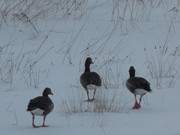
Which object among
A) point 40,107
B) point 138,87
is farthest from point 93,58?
point 40,107

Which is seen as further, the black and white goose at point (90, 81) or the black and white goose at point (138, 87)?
the black and white goose at point (90, 81)

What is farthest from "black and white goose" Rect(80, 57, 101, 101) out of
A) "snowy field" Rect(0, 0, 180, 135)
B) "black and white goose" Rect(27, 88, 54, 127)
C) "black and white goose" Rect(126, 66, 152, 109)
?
"black and white goose" Rect(27, 88, 54, 127)

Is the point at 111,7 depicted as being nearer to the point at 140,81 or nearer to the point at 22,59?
the point at 22,59

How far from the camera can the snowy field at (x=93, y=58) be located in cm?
891

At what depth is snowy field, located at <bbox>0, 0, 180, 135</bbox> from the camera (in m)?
8.91

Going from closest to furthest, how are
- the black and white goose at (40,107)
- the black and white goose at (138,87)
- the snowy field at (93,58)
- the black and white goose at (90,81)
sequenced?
the black and white goose at (40,107), the snowy field at (93,58), the black and white goose at (138,87), the black and white goose at (90,81)

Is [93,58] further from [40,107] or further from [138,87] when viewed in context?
[40,107]

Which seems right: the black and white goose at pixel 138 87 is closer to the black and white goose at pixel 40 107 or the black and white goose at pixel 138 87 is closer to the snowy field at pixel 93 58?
the snowy field at pixel 93 58

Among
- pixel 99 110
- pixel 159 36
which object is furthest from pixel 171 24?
pixel 99 110

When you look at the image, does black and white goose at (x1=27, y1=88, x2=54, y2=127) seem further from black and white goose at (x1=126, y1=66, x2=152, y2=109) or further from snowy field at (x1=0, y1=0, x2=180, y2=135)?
black and white goose at (x1=126, y1=66, x2=152, y2=109)

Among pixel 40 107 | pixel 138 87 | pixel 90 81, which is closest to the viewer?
pixel 40 107

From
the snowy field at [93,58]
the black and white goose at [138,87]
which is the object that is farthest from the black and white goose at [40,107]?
the black and white goose at [138,87]

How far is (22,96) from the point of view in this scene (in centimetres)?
1090

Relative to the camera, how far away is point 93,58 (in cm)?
1343
